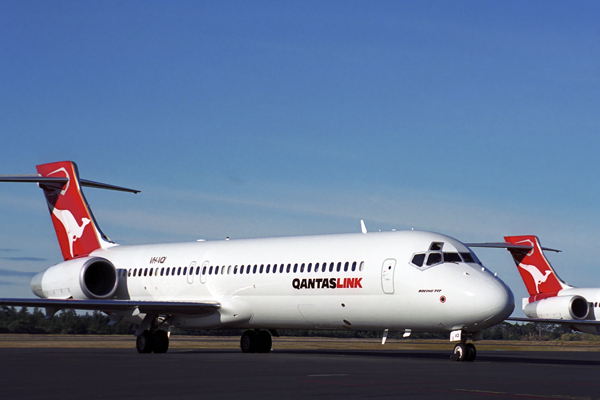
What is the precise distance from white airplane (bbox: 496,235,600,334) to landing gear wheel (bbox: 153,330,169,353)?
23.8 meters

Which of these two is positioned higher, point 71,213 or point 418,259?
point 71,213

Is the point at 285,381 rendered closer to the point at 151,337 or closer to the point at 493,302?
the point at 493,302

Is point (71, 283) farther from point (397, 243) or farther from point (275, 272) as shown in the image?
point (397, 243)

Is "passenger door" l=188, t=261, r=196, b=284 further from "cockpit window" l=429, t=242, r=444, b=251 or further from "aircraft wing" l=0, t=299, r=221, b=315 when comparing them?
"cockpit window" l=429, t=242, r=444, b=251

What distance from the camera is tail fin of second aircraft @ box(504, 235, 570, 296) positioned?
4609 centimetres

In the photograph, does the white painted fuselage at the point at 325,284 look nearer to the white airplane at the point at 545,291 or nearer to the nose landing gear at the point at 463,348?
the nose landing gear at the point at 463,348

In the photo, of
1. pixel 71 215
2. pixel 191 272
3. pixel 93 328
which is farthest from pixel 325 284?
pixel 93 328

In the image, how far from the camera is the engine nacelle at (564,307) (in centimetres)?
4200

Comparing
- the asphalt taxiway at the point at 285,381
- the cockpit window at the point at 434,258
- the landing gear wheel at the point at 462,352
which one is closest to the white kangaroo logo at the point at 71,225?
the asphalt taxiway at the point at 285,381

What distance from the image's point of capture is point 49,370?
16547mm

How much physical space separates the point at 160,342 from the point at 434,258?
34.9 ft

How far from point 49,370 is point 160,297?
A: 12.7 meters

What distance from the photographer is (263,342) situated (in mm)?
27938

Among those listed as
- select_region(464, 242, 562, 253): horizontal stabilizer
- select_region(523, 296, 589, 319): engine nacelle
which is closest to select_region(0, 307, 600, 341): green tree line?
select_region(523, 296, 589, 319): engine nacelle
